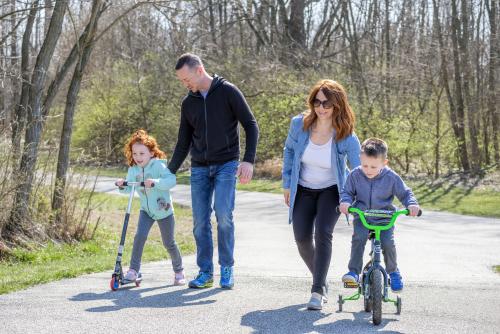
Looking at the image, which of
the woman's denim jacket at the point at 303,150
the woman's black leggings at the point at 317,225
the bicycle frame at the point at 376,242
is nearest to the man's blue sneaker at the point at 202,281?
the woman's black leggings at the point at 317,225

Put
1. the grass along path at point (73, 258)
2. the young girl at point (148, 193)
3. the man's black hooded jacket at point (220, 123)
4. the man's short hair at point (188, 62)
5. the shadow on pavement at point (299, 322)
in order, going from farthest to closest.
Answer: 1. the grass along path at point (73, 258)
2. the young girl at point (148, 193)
3. the man's black hooded jacket at point (220, 123)
4. the man's short hair at point (188, 62)
5. the shadow on pavement at point (299, 322)

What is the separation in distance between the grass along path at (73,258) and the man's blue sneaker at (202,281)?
771 mm

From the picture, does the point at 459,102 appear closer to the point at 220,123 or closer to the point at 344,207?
the point at 220,123

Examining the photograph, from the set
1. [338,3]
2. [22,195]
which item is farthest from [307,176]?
[338,3]

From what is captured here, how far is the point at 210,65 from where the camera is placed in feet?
101

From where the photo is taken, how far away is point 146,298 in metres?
6.66

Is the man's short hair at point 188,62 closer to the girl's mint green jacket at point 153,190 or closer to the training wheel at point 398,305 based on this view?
the girl's mint green jacket at point 153,190

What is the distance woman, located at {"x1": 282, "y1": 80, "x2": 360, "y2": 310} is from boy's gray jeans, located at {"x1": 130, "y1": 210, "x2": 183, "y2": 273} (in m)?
1.48

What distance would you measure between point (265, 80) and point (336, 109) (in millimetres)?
22500

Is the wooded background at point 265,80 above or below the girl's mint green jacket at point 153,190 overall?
above

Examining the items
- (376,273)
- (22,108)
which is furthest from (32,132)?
(376,273)

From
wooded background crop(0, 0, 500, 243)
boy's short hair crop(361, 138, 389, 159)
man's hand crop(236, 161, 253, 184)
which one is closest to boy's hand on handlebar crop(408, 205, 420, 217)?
boy's short hair crop(361, 138, 389, 159)

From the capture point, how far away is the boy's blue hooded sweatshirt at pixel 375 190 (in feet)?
19.5

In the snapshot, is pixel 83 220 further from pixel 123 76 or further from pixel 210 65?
pixel 123 76
